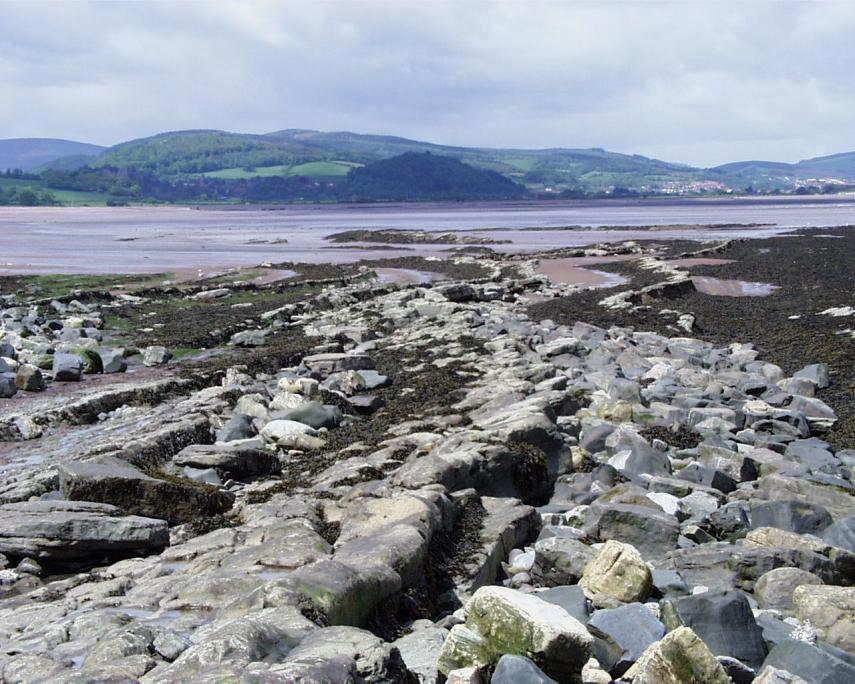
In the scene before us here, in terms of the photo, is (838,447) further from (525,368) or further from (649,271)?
(649,271)

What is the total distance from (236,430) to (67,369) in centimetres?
761

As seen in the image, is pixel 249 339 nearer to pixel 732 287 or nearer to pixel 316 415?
pixel 316 415

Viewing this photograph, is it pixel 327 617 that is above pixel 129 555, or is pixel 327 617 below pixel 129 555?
above

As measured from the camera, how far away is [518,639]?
16.5 feet

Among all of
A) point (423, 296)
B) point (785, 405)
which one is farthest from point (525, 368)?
point (423, 296)

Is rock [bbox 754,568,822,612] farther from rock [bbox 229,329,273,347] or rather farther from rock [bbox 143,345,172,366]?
rock [bbox 229,329,273,347]

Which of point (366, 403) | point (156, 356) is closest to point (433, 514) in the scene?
point (366, 403)

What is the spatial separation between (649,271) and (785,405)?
28.1 metres

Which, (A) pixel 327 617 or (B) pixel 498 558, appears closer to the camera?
(A) pixel 327 617

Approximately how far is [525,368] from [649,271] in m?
26.2

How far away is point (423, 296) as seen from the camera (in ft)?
104

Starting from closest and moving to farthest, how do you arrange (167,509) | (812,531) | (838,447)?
(812,531), (167,509), (838,447)

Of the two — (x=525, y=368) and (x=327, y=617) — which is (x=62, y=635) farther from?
(x=525, y=368)

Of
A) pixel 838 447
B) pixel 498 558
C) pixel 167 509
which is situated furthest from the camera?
pixel 838 447
